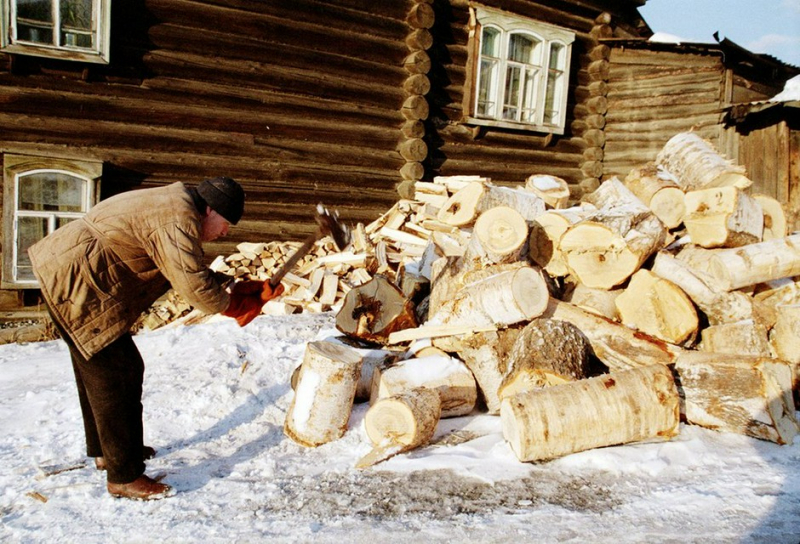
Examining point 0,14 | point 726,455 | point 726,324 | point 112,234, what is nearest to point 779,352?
point 726,324

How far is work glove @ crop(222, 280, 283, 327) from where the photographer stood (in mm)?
3432

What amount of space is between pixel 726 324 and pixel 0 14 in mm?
7515

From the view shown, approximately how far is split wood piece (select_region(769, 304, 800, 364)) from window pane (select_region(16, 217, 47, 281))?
284 inches

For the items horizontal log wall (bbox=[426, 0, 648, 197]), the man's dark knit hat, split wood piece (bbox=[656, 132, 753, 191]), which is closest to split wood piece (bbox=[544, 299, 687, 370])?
split wood piece (bbox=[656, 132, 753, 191])

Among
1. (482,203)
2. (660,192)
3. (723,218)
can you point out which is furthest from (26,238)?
(723,218)

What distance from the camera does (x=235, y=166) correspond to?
7.92m

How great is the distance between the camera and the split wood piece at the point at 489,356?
4387mm

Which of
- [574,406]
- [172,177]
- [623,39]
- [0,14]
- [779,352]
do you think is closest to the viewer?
[574,406]

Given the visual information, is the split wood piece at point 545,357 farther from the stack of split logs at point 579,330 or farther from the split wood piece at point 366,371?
the split wood piece at point 366,371

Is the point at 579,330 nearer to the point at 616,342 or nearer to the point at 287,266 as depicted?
the point at 616,342

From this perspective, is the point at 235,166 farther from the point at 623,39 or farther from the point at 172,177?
the point at 623,39

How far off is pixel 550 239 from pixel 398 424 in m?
2.43

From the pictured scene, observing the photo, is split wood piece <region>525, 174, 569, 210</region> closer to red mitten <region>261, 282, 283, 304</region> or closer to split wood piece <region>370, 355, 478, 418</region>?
split wood piece <region>370, 355, 478, 418</region>

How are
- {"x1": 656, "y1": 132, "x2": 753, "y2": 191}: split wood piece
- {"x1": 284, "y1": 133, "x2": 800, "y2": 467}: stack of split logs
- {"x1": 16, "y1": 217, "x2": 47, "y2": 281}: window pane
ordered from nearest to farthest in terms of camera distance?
{"x1": 284, "y1": 133, "x2": 800, "y2": 467}: stack of split logs < {"x1": 656, "y1": 132, "x2": 753, "y2": 191}: split wood piece < {"x1": 16, "y1": 217, "x2": 47, "y2": 281}: window pane
